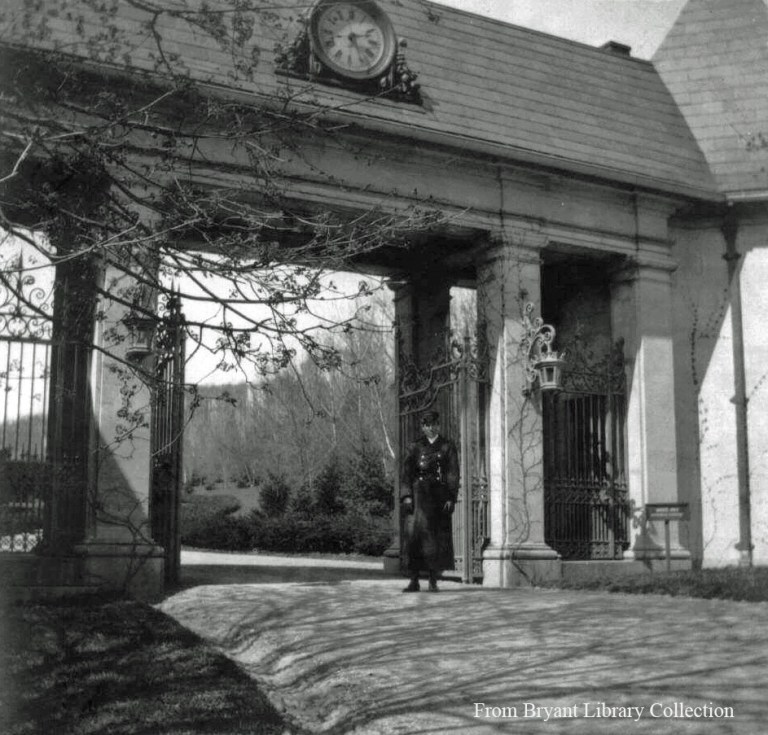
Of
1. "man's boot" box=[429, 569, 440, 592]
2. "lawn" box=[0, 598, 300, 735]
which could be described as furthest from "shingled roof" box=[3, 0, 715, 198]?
"lawn" box=[0, 598, 300, 735]

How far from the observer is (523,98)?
47.6 feet

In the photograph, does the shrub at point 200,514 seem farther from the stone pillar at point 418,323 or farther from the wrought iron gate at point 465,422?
the wrought iron gate at point 465,422

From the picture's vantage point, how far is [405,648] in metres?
6.75

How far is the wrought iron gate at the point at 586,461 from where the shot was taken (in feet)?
44.5

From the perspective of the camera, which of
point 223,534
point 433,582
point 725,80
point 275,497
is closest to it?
point 433,582

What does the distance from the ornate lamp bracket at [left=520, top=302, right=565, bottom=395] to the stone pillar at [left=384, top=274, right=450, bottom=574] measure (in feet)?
5.99

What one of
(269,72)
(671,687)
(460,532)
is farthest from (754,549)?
A: (671,687)

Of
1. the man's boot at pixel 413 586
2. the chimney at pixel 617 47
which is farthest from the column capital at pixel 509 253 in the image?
the chimney at pixel 617 47

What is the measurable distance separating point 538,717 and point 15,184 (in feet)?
19.4

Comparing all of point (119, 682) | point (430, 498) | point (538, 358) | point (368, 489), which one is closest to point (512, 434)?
point (538, 358)

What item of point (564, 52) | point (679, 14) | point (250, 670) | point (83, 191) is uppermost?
point (679, 14)

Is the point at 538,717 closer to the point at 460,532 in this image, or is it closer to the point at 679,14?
the point at 460,532

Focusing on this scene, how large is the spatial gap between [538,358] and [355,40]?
453 centimetres

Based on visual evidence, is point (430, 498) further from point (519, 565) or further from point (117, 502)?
point (117, 502)
